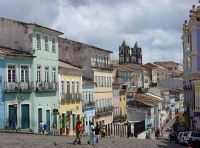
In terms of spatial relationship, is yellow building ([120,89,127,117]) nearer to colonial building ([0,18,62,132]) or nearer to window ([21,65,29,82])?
colonial building ([0,18,62,132])

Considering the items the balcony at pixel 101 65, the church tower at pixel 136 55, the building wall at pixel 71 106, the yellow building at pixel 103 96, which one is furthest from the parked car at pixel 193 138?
the church tower at pixel 136 55

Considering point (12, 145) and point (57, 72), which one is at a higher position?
point (57, 72)

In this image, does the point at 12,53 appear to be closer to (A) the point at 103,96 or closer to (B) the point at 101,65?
(B) the point at 101,65

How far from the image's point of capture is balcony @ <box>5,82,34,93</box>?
1628 inches

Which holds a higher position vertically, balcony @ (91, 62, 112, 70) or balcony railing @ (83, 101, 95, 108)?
balcony @ (91, 62, 112, 70)

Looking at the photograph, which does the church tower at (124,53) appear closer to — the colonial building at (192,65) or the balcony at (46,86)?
the colonial building at (192,65)

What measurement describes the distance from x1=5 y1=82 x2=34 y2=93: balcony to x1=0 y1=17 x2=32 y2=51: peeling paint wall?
3.05 m

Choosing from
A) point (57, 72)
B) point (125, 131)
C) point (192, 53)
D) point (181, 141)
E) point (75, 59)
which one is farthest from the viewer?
point (125, 131)

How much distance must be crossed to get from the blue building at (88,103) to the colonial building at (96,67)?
145cm

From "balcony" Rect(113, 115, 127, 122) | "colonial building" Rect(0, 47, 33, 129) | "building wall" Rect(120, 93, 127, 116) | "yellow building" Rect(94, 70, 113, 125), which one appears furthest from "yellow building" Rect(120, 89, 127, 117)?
"colonial building" Rect(0, 47, 33, 129)

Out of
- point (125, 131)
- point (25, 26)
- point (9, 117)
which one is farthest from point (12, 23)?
point (125, 131)

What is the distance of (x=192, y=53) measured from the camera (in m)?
55.2

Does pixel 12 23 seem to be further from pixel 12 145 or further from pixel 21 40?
pixel 12 145

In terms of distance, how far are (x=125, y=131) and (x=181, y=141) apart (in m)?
31.2
